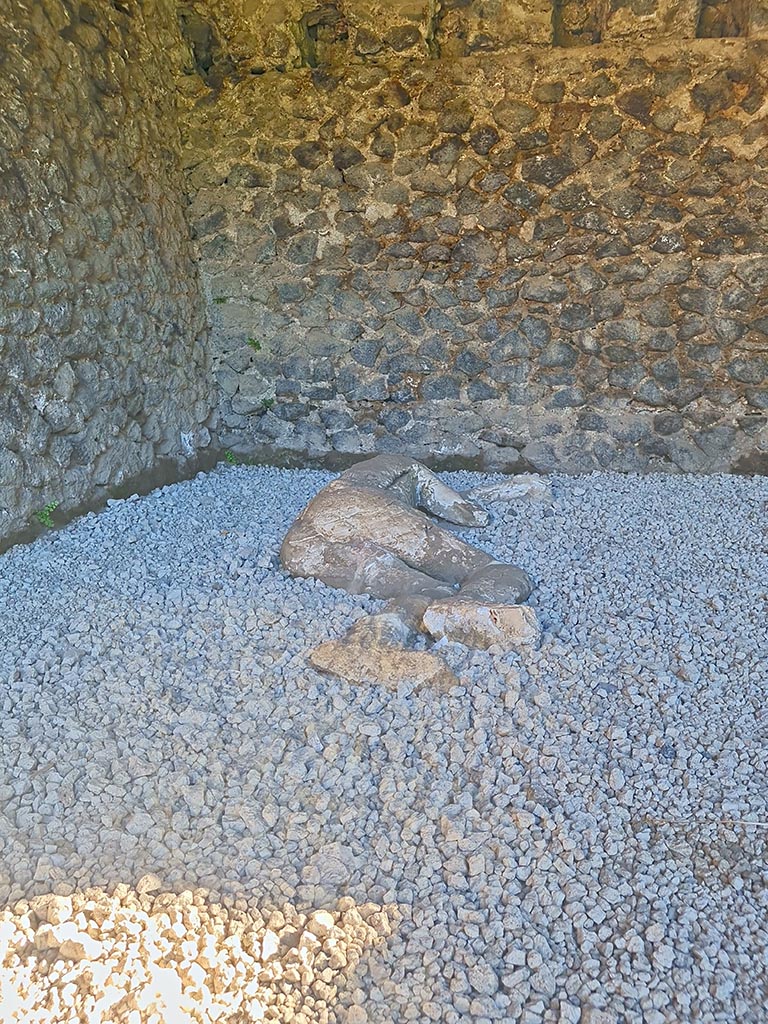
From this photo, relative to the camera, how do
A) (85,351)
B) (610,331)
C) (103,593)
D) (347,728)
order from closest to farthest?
1. (347,728)
2. (103,593)
3. (85,351)
4. (610,331)

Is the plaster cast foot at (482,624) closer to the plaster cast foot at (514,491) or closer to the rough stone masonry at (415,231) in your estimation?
the plaster cast foot at (514,491)

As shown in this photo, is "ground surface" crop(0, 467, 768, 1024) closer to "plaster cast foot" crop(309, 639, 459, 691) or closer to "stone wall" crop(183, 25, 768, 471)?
"plaster cast foot" crop(309, 639, 459, 691)

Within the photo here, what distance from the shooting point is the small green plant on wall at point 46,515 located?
129 inches

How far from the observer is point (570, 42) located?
161 inches

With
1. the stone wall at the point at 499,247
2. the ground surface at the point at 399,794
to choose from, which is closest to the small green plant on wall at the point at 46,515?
the ground surface at the point at 399,794

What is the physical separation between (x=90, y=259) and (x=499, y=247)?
2.17 metres

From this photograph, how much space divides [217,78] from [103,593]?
319cm

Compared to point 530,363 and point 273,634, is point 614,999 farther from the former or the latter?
point 530,363

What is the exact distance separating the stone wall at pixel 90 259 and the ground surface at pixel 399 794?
2.29 feet

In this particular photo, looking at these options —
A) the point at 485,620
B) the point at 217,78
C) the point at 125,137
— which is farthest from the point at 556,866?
the point at 217,78

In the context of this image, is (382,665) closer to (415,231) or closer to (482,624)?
(482,624)

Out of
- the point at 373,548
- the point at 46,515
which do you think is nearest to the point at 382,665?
the point at 373,548

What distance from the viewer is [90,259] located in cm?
360

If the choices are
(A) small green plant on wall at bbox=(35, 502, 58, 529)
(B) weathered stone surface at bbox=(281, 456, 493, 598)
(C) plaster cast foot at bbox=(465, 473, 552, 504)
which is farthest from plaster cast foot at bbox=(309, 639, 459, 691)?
(C) plaster cast foot at bbox=(465, 473, 552, 504)
